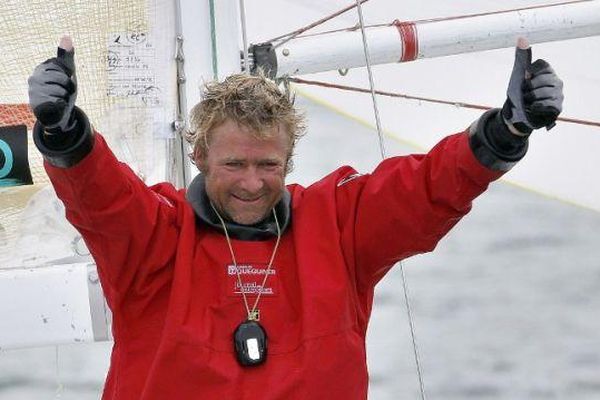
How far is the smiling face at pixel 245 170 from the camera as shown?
56.4 inches

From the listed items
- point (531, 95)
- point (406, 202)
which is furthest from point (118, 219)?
point (531, 95)

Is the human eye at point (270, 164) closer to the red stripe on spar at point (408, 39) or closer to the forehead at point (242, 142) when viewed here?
the forehead at point (242, 142)

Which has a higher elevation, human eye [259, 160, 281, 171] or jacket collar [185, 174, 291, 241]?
human eye [259, 160, 281, 171]

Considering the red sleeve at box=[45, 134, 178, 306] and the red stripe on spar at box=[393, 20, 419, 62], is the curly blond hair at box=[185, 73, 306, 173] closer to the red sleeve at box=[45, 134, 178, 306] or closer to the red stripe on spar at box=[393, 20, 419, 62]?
the red sleeve at box=[45, 134, 178, 306]

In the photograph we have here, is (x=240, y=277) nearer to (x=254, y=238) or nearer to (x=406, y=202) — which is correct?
(x=254, y=238)

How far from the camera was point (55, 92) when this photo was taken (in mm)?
1271

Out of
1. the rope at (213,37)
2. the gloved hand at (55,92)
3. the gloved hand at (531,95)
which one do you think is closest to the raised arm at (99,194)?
the gloved hand at (55,92)

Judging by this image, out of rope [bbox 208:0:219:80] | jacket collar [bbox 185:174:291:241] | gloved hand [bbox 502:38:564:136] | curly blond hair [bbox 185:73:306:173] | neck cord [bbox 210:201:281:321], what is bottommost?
neck cord [bbox 210:201:281:321]

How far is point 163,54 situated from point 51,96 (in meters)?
0.87

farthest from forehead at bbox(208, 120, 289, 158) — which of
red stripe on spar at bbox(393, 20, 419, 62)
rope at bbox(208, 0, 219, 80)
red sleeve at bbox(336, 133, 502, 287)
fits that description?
red stripe on spar at bbox(393, 20, 419, 62)

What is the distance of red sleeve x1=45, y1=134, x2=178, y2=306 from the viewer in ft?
4.40

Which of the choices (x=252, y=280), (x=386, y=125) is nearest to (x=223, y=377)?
(x=252, y=280)

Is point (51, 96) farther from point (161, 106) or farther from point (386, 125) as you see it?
point (386, 125)

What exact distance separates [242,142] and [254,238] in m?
0.11
